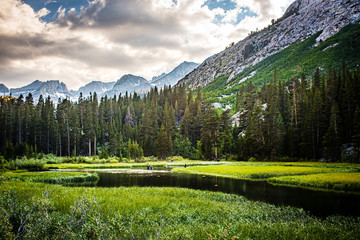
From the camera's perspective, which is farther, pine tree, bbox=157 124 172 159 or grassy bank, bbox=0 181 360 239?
pine tree, bbox=157 124 172 159

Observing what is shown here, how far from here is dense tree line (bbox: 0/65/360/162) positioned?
60.4m

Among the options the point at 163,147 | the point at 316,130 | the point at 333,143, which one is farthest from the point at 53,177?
the point at 316,130

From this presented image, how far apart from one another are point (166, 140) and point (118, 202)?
7732 centimetres

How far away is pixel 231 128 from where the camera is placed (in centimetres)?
10206

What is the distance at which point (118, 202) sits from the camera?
16484 millimetres

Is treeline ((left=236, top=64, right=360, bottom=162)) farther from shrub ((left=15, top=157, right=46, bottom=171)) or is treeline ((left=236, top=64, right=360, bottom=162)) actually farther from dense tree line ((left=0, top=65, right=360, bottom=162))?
shrub ((left=15, top=157, right=46, bottom=171))

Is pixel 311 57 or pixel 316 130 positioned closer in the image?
pixel 316 130

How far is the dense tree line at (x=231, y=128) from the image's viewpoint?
198 ft

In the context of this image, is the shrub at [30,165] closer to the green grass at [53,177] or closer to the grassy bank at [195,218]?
the green grass at [53,177]

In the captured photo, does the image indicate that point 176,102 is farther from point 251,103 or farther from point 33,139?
point 33,139

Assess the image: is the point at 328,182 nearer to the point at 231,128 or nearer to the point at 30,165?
the point at 30,165

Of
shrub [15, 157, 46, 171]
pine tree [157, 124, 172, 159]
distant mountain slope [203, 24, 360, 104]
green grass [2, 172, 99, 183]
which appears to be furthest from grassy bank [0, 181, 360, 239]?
distant mountain slope [203, 24, 360, 104]

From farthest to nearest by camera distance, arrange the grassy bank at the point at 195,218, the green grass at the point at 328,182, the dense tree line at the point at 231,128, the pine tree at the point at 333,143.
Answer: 1. the dense tree line at the point at 231,128
2. the pine tree at the point at 333,143
3. the green grass at the point at 328,182
4. the grassy bank at the point at 195,218

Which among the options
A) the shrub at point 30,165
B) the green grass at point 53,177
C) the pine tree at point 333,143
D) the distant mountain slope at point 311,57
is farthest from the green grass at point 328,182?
the distant mountain slope at point 311,57
